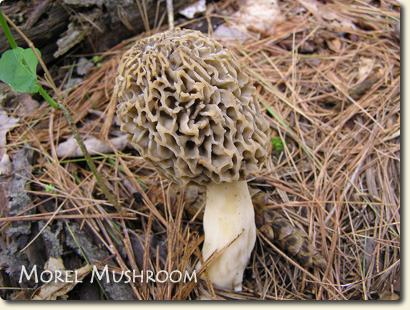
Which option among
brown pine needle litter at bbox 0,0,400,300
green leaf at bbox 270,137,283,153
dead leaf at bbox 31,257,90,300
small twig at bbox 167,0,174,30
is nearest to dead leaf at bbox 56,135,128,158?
brown pine needle litter at bbox 0,0,400,300

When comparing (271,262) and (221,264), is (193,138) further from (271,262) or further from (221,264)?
(271,262)

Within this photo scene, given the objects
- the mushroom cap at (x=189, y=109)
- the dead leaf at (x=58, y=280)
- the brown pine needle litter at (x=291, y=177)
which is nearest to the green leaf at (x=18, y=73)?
the mushroom cap at (x=189, y=109)

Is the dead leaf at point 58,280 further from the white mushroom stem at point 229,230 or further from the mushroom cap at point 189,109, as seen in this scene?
the mushroom cap at point 189,109

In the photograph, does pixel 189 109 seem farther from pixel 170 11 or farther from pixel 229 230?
pixel 170 11

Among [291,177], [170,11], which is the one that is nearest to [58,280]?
[291,177]

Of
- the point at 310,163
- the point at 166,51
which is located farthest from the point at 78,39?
the point at 310,163

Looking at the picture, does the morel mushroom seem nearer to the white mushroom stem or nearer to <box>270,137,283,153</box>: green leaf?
the white mushroom stem
